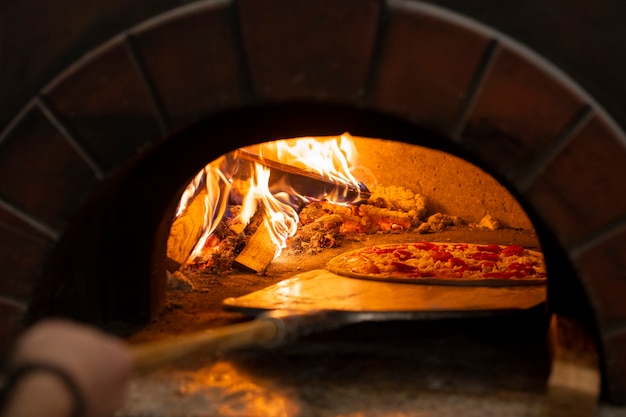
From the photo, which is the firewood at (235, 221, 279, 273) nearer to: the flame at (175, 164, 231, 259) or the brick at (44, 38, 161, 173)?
the flame at (175, 164, 231, 259)

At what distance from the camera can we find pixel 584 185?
1.72m

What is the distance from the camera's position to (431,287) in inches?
98.5

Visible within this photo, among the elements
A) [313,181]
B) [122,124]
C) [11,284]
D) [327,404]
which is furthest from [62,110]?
[313,181]

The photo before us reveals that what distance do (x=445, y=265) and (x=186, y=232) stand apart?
1.04m

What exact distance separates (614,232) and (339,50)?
77 centimetres

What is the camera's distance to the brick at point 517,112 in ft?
5.54

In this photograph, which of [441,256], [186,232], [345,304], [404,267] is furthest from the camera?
[186,232]

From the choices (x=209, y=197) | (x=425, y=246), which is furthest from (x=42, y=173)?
(x=425, y=246)

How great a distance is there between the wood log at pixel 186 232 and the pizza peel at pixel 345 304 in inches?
20.9

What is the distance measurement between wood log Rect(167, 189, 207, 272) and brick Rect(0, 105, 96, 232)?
990 millimetres

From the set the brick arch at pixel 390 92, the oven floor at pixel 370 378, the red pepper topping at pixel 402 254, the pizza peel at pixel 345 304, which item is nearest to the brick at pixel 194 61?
the brick arch at pixel 390 92

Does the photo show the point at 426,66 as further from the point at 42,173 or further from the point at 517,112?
the point at 42,173

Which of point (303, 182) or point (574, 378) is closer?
point (574, 378)

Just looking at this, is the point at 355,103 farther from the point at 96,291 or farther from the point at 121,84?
the point at 96,291
